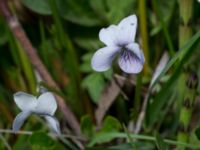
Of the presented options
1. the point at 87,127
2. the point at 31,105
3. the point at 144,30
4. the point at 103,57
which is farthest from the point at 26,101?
the point at 144,30

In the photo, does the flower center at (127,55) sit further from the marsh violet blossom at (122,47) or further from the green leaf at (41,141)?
the green leaf at (41,141)

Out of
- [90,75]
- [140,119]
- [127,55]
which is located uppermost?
[127,55]

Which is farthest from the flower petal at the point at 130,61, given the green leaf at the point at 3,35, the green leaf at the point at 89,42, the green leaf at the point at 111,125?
the green leaf at the point at 3,35

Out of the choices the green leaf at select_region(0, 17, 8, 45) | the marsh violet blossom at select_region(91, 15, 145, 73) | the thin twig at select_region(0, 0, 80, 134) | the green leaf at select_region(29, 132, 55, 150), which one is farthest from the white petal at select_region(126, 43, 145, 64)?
the green leaf at select_region(0, 17, 8, 45)

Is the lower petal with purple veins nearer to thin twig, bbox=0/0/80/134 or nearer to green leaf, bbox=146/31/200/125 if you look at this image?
green leaf, bbox=146/31/200/125

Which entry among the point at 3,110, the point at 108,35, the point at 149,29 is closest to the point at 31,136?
the point at 3,110

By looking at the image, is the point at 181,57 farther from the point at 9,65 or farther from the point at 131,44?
the point at 9,65

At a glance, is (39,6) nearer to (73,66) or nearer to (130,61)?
(73,66)
